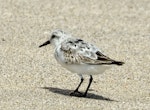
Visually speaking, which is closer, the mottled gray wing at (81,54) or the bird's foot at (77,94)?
the mottled gray wing at (81,54)

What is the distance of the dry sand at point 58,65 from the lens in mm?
8345

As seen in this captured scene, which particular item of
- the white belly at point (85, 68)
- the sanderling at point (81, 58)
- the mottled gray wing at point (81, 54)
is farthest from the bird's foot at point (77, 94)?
the mottled gray wing at point (81, 54)

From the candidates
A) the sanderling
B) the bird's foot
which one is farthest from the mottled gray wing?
the bird's foot

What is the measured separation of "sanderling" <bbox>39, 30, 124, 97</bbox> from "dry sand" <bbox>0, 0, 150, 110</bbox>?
39 cm

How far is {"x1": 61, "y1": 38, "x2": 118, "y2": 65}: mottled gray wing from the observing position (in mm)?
8398

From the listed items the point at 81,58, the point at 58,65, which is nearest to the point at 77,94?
the point at 81,58

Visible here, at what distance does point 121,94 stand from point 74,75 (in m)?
1.12

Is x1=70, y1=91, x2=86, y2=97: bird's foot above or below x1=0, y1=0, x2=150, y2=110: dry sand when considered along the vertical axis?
below

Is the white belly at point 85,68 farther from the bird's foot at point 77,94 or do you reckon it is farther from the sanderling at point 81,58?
the bird's foot at point 77,94

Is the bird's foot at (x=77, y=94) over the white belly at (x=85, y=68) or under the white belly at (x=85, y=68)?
under

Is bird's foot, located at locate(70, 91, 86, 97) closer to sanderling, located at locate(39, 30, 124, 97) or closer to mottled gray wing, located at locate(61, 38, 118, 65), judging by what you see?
sanderling, located at locate(39, 30, 124, 97)

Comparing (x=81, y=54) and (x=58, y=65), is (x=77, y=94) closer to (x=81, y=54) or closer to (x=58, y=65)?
(x=81, y=54)

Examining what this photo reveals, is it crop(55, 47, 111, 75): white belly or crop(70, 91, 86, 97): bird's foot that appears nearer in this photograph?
crop(55, 47, 111, 75): white belly

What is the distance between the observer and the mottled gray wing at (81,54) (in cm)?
840
